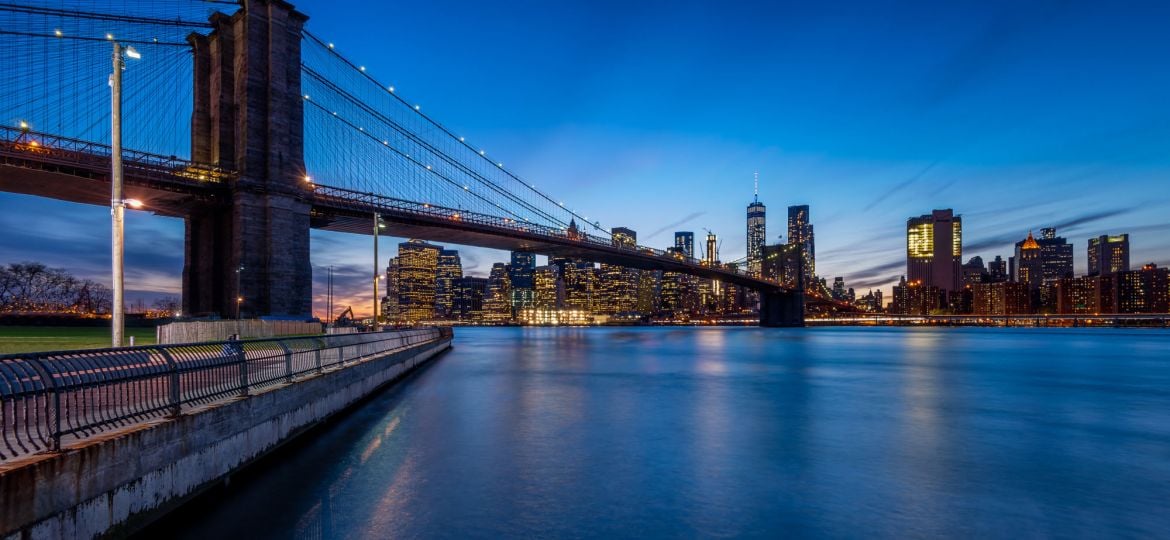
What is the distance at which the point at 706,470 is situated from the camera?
10.7m

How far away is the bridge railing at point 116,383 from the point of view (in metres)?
5.71

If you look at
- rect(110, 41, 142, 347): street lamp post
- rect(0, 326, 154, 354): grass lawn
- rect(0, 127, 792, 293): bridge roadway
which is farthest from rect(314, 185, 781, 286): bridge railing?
rect(110, 41, 142, 347): street lamp post

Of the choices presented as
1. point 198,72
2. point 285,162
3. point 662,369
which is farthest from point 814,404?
point 198,72

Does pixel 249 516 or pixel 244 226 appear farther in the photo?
pixel 244 226

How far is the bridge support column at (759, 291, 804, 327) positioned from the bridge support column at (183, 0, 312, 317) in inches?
3936

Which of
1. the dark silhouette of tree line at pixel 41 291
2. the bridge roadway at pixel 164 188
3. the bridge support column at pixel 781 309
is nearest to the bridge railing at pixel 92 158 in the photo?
the bridge roadway at pixel 164 188

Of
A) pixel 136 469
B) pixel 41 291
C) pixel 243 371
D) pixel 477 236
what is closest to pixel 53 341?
pixel 243 371

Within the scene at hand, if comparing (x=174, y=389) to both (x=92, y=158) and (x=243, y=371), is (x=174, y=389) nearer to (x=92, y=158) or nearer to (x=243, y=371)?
(x=243, y=371)

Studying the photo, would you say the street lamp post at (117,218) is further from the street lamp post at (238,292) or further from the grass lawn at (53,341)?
the street lamp post at (238,292)

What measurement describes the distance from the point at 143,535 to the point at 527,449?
6618 millimetres

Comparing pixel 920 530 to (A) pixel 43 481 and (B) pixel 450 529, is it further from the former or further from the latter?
(A) pixel 43 481

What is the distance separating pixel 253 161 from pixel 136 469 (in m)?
36.1

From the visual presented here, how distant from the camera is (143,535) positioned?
265 inches

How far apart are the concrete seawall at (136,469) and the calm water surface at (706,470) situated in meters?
0.45
